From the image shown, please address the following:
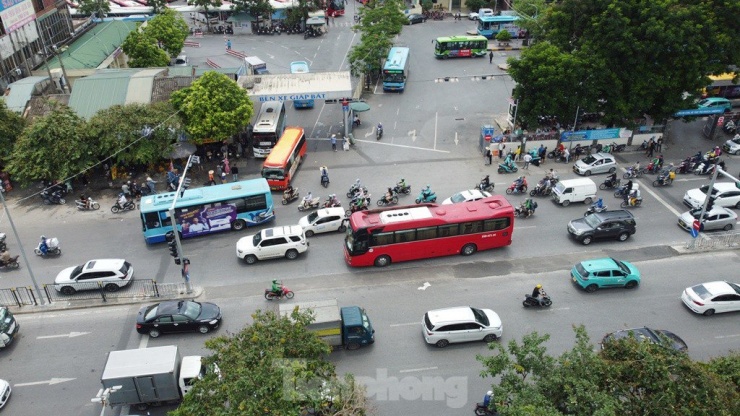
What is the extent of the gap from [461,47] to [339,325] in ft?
154

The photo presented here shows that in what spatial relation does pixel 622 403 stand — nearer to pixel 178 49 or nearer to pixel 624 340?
pixel 624 340

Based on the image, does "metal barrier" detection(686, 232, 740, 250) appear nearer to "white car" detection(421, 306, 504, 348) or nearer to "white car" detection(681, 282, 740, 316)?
"white car" detection(681, 282, 740, 316)

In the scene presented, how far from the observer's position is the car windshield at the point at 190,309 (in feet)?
79.9

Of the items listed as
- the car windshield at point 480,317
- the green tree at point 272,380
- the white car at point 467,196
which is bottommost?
the car windshield at point 480,317

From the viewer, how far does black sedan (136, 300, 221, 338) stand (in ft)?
79.3

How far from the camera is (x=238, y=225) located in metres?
32.7

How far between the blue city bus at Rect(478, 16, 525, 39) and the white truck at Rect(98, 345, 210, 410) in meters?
58.6

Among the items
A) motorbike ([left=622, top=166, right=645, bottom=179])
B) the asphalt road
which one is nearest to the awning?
the asphalt road

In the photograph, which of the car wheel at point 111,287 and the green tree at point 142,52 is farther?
the green tree at point 142,52

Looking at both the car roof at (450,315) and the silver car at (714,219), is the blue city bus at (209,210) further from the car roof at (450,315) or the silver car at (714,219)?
A: the silver car at (714,219)

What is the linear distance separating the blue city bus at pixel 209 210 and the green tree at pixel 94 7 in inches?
1977

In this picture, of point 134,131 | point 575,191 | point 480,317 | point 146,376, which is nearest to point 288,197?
point 134,131

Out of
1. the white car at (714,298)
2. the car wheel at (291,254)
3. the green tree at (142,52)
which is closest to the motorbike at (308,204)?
the car wheel at (291,254)

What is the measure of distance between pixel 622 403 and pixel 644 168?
87.8 ft
